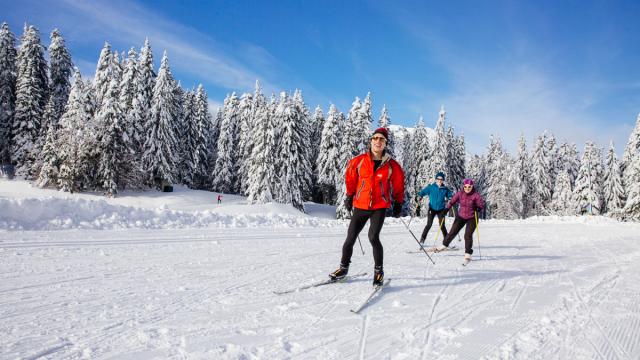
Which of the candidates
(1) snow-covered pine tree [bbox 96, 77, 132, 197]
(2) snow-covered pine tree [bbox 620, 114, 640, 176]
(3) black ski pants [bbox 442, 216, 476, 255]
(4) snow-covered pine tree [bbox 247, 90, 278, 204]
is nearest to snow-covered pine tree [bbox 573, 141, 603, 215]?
(2) snow-covered pine tree [bbox 620, 114, 640, 176]

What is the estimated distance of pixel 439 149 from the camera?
45531 millimetres

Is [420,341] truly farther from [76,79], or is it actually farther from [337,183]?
[76,79]

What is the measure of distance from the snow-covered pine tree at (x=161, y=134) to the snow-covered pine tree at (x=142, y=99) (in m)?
0.69

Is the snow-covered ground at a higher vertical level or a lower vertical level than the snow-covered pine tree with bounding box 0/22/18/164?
lower

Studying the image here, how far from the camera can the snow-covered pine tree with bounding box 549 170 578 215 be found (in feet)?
155

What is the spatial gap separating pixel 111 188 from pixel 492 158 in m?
53.4

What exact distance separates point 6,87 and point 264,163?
28842 millimetres

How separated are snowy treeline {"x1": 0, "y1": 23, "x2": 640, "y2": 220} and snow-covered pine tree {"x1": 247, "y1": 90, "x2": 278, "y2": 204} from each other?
0.36 ft

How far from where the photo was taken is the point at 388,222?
1988cm

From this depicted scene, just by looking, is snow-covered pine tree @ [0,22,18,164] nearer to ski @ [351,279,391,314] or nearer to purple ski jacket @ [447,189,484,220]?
purple ski jacket @ [447,189,484,220]

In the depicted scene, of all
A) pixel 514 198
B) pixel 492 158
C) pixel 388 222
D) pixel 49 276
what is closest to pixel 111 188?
pixel 388 222

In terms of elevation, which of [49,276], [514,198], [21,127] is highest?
[21,127]

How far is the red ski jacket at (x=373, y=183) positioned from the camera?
562 cm

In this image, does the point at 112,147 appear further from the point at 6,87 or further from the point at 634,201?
the point at 634,201
